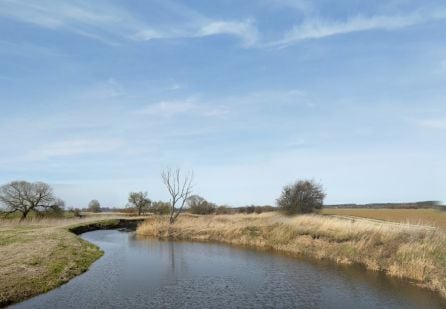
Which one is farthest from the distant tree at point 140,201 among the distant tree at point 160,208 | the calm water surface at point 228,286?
the calm water surface at point 228,286

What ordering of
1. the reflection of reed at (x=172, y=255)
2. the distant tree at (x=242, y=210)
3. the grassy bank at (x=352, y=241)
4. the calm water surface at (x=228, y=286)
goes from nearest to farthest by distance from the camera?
the calm water surface at (x=228, y=286) < the grassy bank at (x=352, y=241) < the reflection of reed at (x=172, y=255) < the distant tree at (x=242, y=210)

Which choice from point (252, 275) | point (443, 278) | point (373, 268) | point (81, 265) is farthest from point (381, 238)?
point (81, 265)

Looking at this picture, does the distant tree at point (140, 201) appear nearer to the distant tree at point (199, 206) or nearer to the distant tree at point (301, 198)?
the distant tree at point (199, 206)

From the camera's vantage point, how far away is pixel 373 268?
25.0 m

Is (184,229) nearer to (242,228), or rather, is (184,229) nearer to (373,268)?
(242,228)

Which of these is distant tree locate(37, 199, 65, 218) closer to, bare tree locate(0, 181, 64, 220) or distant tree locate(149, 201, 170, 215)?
bare tree locate(0, 181, 64, 220)

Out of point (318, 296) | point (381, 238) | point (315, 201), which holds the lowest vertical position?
point (318, 296)

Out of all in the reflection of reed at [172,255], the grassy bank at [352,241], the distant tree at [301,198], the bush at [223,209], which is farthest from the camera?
the bush at [223,209]

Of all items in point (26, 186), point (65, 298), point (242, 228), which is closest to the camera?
→ point (65, 298)

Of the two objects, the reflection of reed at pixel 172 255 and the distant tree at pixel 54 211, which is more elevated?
the distant tree at pixel 54 211

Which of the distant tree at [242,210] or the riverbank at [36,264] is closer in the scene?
the riverbank at [36,264]

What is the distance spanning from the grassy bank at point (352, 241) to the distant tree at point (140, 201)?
5125 centimetres

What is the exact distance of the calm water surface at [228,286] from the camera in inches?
656

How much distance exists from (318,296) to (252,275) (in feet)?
18.7
